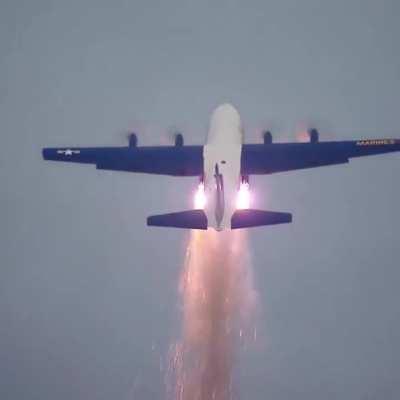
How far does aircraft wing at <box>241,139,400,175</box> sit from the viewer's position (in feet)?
232

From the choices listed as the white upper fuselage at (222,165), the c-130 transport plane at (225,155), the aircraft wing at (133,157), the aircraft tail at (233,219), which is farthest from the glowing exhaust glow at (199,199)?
the aircraft tail at (233,219)

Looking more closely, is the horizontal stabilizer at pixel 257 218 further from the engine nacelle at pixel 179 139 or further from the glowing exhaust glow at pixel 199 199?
the engine nacelle at pixel 179 139

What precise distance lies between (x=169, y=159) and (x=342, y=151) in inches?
524

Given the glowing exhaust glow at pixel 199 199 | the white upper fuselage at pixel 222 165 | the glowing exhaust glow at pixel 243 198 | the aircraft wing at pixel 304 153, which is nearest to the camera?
the white upper fuselage at pixel 222 165

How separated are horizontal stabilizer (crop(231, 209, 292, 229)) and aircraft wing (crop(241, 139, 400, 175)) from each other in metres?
7.59

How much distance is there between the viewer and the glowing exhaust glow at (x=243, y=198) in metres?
67.0

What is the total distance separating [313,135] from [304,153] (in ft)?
11.1

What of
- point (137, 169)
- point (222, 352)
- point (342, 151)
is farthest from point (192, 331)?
point (342, 151)

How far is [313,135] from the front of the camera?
2906 inches

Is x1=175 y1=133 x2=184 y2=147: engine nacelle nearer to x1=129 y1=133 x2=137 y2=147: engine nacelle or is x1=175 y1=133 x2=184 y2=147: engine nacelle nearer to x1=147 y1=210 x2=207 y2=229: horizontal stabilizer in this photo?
x1=129 y1=133 x2=137 y2=147: engine nacelle

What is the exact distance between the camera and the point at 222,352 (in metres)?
74.6

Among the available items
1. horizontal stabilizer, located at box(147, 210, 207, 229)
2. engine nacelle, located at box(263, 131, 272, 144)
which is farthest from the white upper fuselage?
engine nacelle, located at box(263, 131, 272, 144)

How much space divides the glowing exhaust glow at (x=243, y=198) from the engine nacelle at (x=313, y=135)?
7574mm

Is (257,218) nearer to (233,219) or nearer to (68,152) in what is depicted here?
(233,219)
